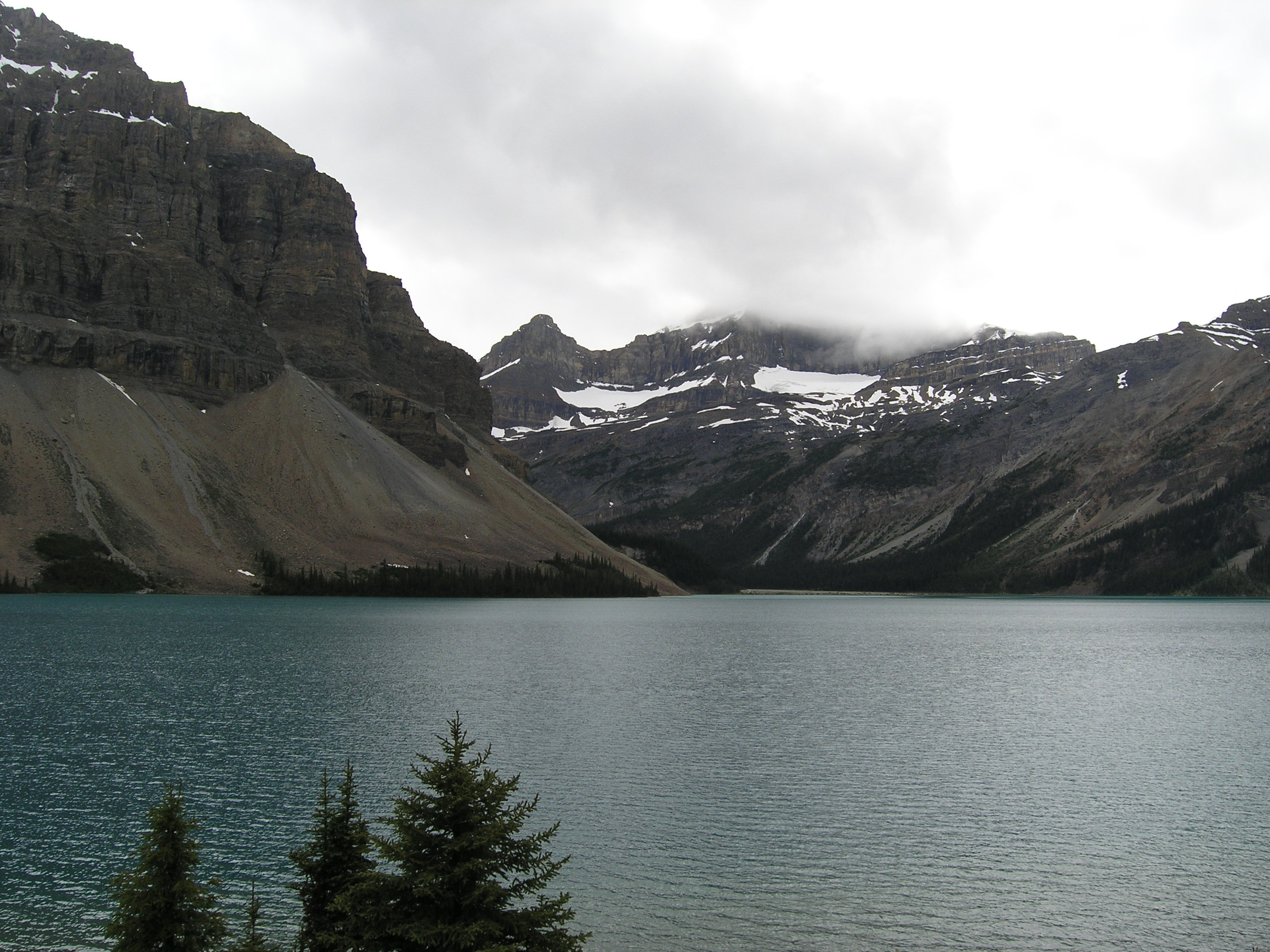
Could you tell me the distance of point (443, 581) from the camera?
154500mm

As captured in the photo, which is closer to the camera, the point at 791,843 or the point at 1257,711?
the point at 791,843

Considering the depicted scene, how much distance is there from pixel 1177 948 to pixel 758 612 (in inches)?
5006

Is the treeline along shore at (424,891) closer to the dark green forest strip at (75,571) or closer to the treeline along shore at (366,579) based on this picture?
the dark green forest strip at (75,571)

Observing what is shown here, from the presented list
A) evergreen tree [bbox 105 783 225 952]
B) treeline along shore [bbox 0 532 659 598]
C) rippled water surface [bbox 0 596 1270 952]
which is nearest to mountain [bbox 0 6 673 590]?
treeline along shore [bbox 0 532 659 598]

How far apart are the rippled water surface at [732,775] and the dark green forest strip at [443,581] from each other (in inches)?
2658

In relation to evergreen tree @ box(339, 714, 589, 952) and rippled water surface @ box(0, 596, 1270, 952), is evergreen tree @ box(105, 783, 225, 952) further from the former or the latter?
rippled water surface @ box(0, 596, 1270, 952)

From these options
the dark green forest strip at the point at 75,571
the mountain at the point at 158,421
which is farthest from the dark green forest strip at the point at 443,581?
the dark green forest strip at the point at 75,571

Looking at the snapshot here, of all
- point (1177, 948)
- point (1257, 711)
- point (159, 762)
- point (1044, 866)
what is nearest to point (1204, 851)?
point (1044, 866)

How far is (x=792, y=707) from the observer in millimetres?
48812

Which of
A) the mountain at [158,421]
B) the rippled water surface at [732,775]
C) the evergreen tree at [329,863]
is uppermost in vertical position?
the mountain at [158,421]

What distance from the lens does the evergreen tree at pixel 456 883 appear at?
12062 mm

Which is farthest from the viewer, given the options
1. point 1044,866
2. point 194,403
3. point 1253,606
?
point 194,403

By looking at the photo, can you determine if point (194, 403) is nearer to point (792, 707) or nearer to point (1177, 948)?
point (792, 707)

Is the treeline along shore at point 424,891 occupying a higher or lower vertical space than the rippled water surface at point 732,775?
higher
